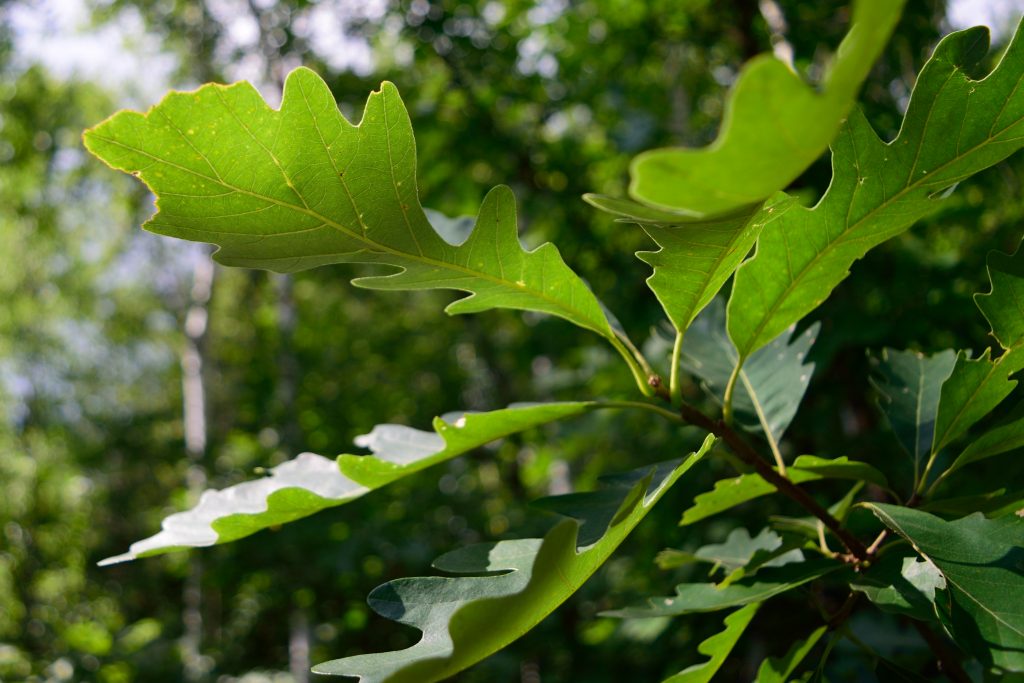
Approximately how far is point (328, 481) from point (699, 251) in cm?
42

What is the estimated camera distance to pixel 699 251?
0.68m

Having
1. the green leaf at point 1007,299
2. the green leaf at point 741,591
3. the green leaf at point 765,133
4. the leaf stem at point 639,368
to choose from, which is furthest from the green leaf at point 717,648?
the green leaf at point 765,133

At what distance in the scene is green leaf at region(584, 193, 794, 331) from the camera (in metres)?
0.64

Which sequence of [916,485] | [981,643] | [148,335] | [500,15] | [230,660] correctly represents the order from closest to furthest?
[981,643] < [916,485] < [500,15] < [230,660] < [148,335]

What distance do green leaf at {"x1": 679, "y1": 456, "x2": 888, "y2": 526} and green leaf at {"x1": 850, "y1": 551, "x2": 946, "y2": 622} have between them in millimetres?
82

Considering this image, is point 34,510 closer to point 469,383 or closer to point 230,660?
point 230,660

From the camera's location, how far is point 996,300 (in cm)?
72

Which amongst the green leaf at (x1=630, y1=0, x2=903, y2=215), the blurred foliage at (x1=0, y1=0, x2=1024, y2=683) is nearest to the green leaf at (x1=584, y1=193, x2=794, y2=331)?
the green leaf at (x1=630, y1=0, x2=903, y2=215)

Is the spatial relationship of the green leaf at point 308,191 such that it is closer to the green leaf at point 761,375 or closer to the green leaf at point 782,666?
the green leaf at point 761,375

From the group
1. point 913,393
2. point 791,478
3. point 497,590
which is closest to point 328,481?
point 497,590

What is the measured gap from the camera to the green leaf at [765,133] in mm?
376

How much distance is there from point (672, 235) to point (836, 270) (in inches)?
7.3

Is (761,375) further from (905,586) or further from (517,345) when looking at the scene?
(517,345)

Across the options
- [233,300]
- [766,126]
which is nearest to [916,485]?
[766,126]
